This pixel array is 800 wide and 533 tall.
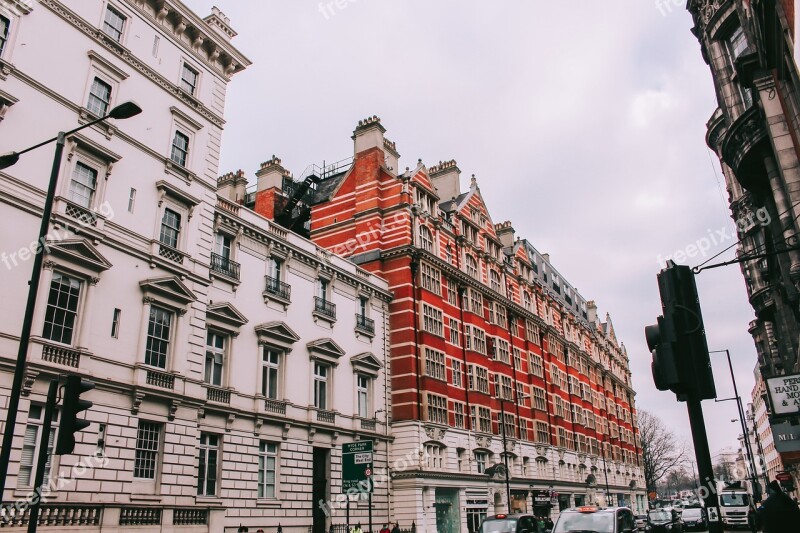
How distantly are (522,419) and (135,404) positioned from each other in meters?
36.6

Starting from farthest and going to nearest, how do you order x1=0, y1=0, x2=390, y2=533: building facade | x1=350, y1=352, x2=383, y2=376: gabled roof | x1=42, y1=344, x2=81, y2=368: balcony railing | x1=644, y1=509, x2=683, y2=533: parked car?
x1=350, y1=352, x2=383, y2=376: gabled roof, x1=644, y1=509, x2=683, y2=533: parked car, x1=0, y1=0, x2=390, y2=533: building facade, x1=42, y1=344, x2=81, y2=368: balcony railing

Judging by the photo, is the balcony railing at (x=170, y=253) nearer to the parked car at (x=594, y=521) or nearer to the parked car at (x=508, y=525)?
the parked car at (x=508, y=525)

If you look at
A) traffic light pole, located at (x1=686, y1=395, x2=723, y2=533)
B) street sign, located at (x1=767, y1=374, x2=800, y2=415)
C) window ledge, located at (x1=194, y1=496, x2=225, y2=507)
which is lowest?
window ledge, located at (x1=194, y1=496, x2=225, y2=507)

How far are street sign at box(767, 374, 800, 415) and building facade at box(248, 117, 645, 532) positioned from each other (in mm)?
23419

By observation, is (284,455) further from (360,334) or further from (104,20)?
(104,20)

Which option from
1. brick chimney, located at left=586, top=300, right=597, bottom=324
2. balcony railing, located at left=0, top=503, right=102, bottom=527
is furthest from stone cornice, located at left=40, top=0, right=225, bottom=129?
brick chimney, located at left=586, top=300, right=597, bottom=324

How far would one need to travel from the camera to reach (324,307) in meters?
33.5

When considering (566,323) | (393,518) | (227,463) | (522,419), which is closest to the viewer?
(227,463)

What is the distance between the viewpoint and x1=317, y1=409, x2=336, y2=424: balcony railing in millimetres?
30938

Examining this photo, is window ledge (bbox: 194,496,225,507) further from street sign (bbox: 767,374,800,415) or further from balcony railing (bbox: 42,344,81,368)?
street sign (bbox: 767,374,800,415)

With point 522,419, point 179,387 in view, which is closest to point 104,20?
point 179,387

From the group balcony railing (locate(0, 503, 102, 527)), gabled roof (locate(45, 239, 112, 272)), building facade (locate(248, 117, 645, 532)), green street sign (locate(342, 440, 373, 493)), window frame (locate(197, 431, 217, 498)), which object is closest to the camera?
balcony railing (locate(0, 503, 102, 527))

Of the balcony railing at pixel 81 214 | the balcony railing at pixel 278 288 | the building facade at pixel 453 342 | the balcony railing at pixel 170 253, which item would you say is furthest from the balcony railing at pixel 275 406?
the balcony railing at pixel 81 214

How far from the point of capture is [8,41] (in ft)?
62.7
